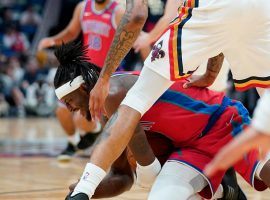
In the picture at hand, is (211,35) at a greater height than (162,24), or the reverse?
(211,35)

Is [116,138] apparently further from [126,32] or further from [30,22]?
[30,22]

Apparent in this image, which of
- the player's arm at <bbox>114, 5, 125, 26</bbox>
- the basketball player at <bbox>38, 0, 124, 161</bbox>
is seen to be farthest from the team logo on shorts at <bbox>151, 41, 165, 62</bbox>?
the player's arm at <bbox>114, 5, 125, 26</bbox>

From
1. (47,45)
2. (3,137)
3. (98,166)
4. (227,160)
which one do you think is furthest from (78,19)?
(227,160)

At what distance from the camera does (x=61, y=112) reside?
682 centimetres

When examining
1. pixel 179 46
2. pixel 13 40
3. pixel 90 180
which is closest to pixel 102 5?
pixel 179 46

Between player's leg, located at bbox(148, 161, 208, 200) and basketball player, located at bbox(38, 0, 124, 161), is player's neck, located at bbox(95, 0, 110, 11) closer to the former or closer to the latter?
basketball player, located at bbox(38, 0, 124, 161)

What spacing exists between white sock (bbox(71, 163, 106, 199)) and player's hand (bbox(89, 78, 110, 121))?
1.01 ft

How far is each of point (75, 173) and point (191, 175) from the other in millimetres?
2518

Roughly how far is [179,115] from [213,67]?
486 millimetres

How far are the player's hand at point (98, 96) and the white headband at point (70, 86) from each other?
24 cm

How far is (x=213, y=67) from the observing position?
371cm

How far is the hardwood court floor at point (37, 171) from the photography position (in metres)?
4.30

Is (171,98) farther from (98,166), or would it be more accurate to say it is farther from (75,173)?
(75,173)

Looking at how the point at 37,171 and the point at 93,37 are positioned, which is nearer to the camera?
the point at 37,171
